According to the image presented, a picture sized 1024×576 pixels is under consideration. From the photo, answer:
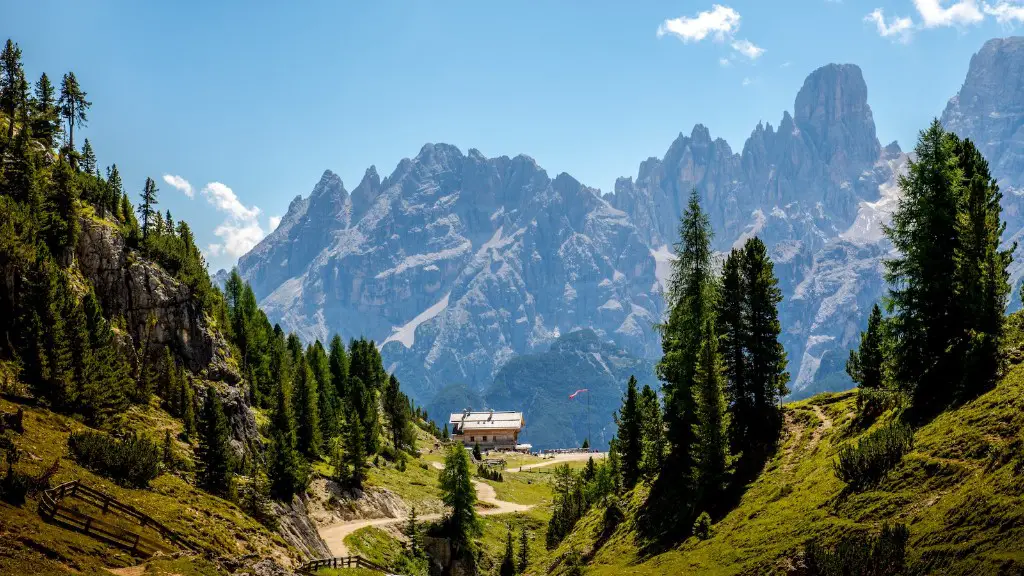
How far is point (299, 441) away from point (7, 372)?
148 feet

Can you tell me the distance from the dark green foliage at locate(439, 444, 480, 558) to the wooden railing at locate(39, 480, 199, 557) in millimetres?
43487

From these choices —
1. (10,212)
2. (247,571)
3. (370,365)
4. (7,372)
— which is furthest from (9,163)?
(370,365)

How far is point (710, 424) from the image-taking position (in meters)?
49.0

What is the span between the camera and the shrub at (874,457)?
3684cm

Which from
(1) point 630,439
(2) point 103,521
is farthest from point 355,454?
(2) point 103,521

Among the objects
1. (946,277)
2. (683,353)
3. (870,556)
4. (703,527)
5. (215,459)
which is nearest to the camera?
(870,556)

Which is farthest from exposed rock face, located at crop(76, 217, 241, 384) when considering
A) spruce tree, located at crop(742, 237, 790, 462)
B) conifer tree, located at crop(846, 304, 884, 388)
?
conifer tree, located at crop(846, 304, 884, 388)

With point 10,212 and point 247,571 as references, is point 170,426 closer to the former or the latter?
point 10,212

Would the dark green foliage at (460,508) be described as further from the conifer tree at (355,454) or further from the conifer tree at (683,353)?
the conifer tree at (683,353)

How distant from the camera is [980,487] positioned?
29.8 m

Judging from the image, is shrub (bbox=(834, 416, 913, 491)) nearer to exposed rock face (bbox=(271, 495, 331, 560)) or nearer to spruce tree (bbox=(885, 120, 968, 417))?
spruce tree (bbox=(885, 120, 968, 417))

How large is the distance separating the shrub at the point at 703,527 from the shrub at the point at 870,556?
47.2 ft

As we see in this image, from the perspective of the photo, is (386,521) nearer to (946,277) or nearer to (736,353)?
(736,353)

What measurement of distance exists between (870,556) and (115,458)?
48035mm
